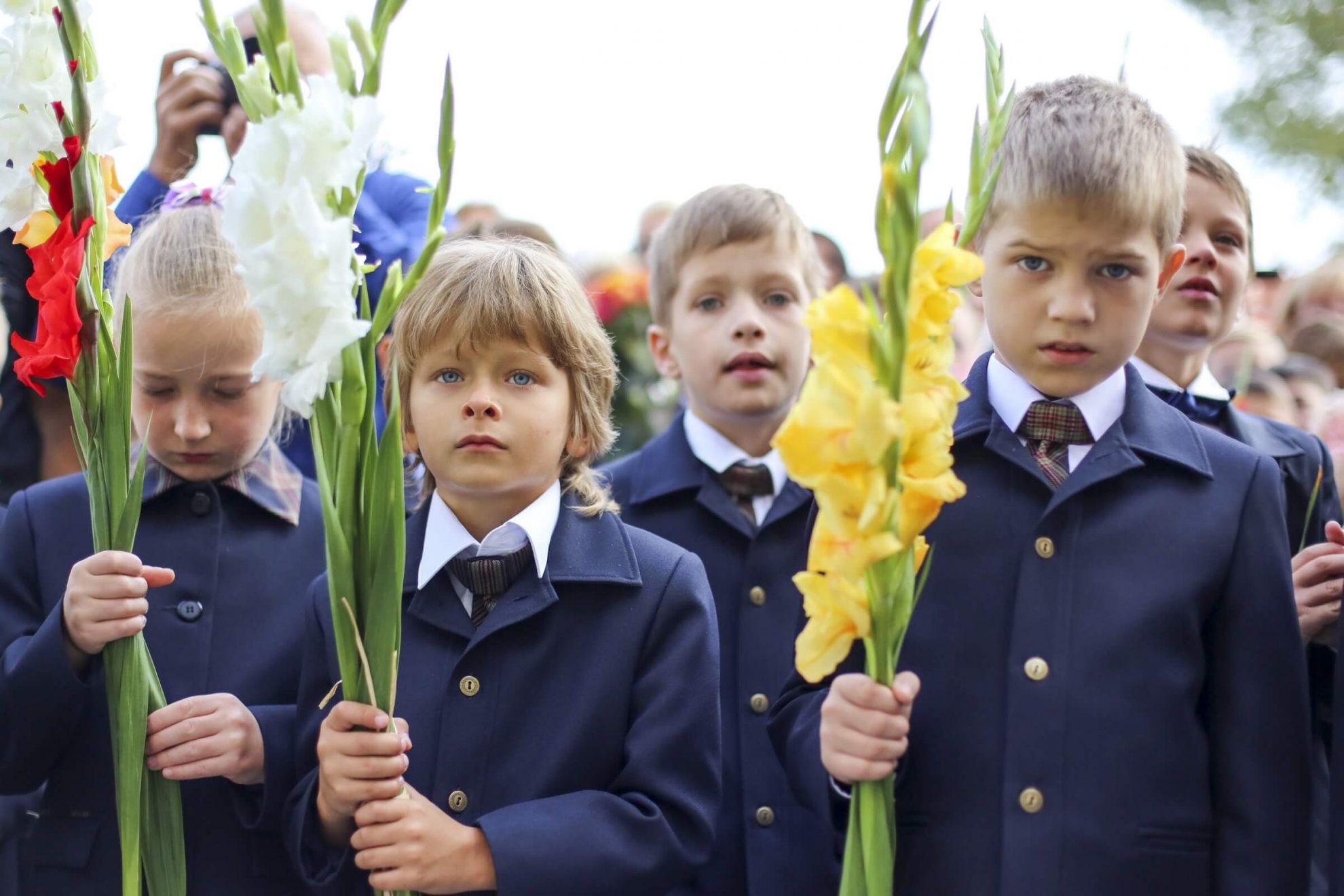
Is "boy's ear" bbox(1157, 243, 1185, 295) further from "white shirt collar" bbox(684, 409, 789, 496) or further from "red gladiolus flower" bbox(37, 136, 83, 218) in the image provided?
"red gladiolus flower" bbox(37, 136, 83, 218)

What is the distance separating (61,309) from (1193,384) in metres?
2.45

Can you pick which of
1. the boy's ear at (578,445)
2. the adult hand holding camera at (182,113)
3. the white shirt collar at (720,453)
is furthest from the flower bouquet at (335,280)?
the adult hand holding camera at (182,113)

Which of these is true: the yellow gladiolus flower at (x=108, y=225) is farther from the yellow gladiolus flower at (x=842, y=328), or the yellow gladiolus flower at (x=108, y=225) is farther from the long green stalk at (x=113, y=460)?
the yellow gladiolus flower at (x=842, y=328)

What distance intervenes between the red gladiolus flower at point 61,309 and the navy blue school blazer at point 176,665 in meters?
0.47

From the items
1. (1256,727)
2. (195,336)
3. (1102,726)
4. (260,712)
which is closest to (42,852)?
(260,712)

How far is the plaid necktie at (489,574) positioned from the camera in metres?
2.52

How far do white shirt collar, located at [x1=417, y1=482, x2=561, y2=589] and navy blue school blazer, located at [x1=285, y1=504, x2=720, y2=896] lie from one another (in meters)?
0.03

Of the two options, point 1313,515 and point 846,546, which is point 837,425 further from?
point 1313,515

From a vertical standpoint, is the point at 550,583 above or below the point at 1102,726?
above

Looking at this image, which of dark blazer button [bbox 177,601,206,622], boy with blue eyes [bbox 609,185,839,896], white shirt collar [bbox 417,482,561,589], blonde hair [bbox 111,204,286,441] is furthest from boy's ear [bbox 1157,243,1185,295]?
dark blazer button [bbox 177,601,206,622]

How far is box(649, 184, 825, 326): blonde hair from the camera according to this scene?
366cm

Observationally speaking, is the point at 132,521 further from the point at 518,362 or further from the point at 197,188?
the point at 197,188

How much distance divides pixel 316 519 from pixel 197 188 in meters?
0.78

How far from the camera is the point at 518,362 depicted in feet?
8.50
